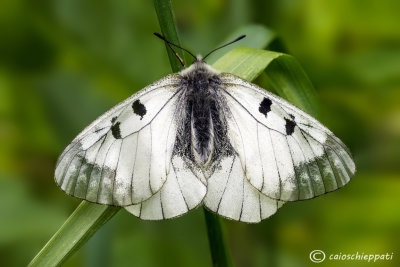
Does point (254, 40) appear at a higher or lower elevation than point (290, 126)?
higher

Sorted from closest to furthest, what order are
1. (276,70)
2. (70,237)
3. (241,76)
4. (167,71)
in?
(70,237) < (241,76) < (276,70) < (167,71)

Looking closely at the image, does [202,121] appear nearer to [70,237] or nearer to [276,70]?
[276,70]

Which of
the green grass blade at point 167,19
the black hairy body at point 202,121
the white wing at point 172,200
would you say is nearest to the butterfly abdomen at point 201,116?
the black hairy body at point 202,121

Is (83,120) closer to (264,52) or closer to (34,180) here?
(34,180)

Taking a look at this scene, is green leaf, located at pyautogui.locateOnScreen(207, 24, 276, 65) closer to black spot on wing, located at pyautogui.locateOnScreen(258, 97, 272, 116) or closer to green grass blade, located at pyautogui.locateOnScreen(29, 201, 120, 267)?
black spot on wing, located at pyautogui.locateOnScreen(258, 97, 272, 116)

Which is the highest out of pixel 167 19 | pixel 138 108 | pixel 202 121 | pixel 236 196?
pixel 167 19

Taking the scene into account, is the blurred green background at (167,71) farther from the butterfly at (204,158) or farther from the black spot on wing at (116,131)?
the black spot on wing at (116,131)

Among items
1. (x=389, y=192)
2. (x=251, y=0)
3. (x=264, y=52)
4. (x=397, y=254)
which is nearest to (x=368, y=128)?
(x=389, y=192)

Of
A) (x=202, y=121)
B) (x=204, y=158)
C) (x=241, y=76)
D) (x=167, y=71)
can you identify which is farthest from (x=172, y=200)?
(x=167, y=71)
